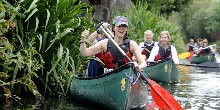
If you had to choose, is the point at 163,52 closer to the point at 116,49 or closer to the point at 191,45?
the point at 116,49

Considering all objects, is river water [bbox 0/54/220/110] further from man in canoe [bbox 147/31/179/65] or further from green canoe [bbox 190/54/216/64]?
green canoe [bbox 190/54/216/64]

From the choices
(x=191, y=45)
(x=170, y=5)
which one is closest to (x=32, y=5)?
(x=191, y=45)

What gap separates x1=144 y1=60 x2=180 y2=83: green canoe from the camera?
32.0 feet

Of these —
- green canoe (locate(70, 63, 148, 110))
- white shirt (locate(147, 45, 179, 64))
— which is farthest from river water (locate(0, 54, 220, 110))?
white shirt (locate(147, 45, 179, 64))

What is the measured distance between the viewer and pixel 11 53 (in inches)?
223

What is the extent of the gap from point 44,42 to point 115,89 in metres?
1.53

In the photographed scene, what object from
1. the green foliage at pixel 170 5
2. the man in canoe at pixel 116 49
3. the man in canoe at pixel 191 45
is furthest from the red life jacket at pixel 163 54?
the man in canoe at pixel 191 45

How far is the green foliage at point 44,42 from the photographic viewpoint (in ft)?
19.0

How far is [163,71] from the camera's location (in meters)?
9.88

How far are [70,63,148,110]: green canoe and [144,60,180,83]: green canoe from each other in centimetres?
347

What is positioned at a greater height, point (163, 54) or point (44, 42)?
point (44, 42)

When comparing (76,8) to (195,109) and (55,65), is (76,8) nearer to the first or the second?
(55,65)

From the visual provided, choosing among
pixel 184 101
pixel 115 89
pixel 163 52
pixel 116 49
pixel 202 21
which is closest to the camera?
pixel 115 89

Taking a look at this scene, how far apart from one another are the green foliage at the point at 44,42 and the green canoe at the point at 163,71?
3298mm
